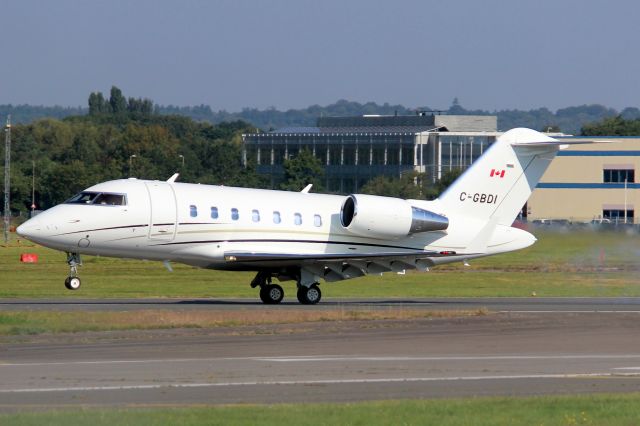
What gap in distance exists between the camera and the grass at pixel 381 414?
631 inches

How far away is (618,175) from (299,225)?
71.1 meters

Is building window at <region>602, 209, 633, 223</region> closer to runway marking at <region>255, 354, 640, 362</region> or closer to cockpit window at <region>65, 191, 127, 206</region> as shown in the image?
cockpit window at <region>65, 191, 127, 206</region>

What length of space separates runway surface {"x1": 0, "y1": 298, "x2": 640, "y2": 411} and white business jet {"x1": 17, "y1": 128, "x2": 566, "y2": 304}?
21.9 ft

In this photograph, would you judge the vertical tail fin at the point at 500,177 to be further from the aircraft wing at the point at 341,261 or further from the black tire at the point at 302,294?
the black tire at the point at 302,294

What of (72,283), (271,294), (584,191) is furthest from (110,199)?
(584,191)

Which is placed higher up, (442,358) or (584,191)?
(584,191)

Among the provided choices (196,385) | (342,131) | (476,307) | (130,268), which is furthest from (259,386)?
(342,131)

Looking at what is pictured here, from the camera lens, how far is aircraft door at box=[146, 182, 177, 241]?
3562 cm

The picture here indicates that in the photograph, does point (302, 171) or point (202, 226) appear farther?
point (302, 171)

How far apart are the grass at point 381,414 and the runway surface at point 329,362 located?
87 cm

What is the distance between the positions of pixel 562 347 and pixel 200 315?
388 inches

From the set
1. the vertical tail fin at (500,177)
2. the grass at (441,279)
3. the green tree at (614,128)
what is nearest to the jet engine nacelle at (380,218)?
the vertical tail fin at (500,177)

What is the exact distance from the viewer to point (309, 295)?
3744 centimetres

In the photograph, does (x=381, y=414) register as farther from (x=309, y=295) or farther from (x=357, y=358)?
(x=309, y=295)
